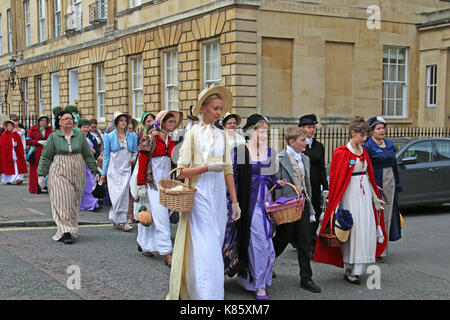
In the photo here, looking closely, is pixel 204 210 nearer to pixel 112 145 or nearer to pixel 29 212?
pixel 112 145

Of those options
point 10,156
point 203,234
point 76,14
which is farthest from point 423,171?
point 76,14

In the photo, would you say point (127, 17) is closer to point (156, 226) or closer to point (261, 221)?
point (156, 226)

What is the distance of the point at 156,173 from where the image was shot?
714 centimetres

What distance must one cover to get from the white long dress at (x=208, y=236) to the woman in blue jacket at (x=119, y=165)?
13.8 feet

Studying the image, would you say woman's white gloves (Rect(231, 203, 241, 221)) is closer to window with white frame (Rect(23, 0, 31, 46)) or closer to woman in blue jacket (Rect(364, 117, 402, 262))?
woman in blue jacket (Rect(364, 117, 402, 262))

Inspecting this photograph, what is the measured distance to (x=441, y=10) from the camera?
20547mm

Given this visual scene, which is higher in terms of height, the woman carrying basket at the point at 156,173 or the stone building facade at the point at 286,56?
the stone building facade at the point at 286,56

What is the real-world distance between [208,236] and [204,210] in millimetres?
235

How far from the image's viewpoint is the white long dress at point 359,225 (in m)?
6.17

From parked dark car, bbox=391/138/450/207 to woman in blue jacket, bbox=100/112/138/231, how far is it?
5.10m

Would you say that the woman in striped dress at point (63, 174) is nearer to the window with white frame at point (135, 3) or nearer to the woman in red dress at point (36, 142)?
the woman in red dress at point (36, 142)

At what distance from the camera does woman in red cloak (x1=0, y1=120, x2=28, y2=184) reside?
1673cm

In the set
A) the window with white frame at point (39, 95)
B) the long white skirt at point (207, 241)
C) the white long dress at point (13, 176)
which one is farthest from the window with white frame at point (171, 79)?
the long white skirt at point (207, 241)
